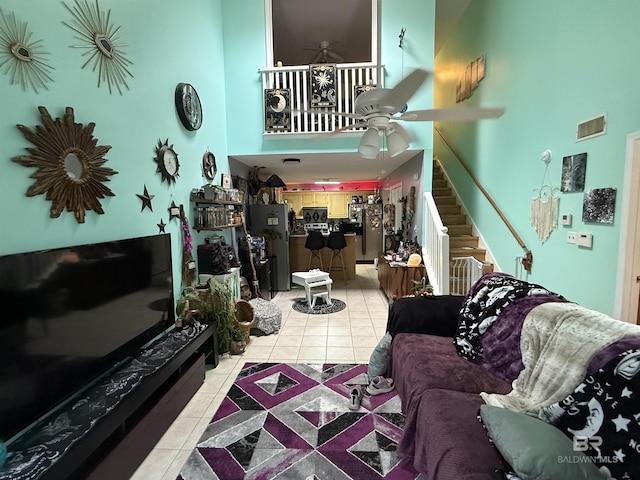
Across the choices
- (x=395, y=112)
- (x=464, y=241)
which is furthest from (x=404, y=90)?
(x=464, y=241)

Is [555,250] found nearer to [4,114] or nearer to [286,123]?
[286,123]

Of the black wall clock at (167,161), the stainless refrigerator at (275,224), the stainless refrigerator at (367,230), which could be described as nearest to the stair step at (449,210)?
the stainless refrigerator at (275,224)

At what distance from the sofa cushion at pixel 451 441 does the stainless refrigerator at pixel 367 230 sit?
6.81m

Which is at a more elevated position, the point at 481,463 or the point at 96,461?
the point at 481,463

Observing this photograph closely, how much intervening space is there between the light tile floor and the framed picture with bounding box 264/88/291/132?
2.70m

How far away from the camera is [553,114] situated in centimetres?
298

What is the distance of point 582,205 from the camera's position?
2617 mm

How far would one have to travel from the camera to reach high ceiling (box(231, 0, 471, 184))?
4.73m

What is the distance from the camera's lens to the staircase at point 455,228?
4.20 m

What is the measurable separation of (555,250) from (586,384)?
7.84 feet

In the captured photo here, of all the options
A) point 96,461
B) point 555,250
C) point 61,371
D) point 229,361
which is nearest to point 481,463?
point 96,461

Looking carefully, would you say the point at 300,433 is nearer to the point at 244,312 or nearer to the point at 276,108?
the point at 244,312

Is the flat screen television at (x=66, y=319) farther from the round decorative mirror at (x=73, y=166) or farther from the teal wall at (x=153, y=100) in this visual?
the round decorative mirror at (x=73, y=166)

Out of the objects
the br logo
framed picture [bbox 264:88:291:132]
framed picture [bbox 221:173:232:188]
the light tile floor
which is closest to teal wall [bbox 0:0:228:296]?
framed picture [bbox 221:173:232:188]
